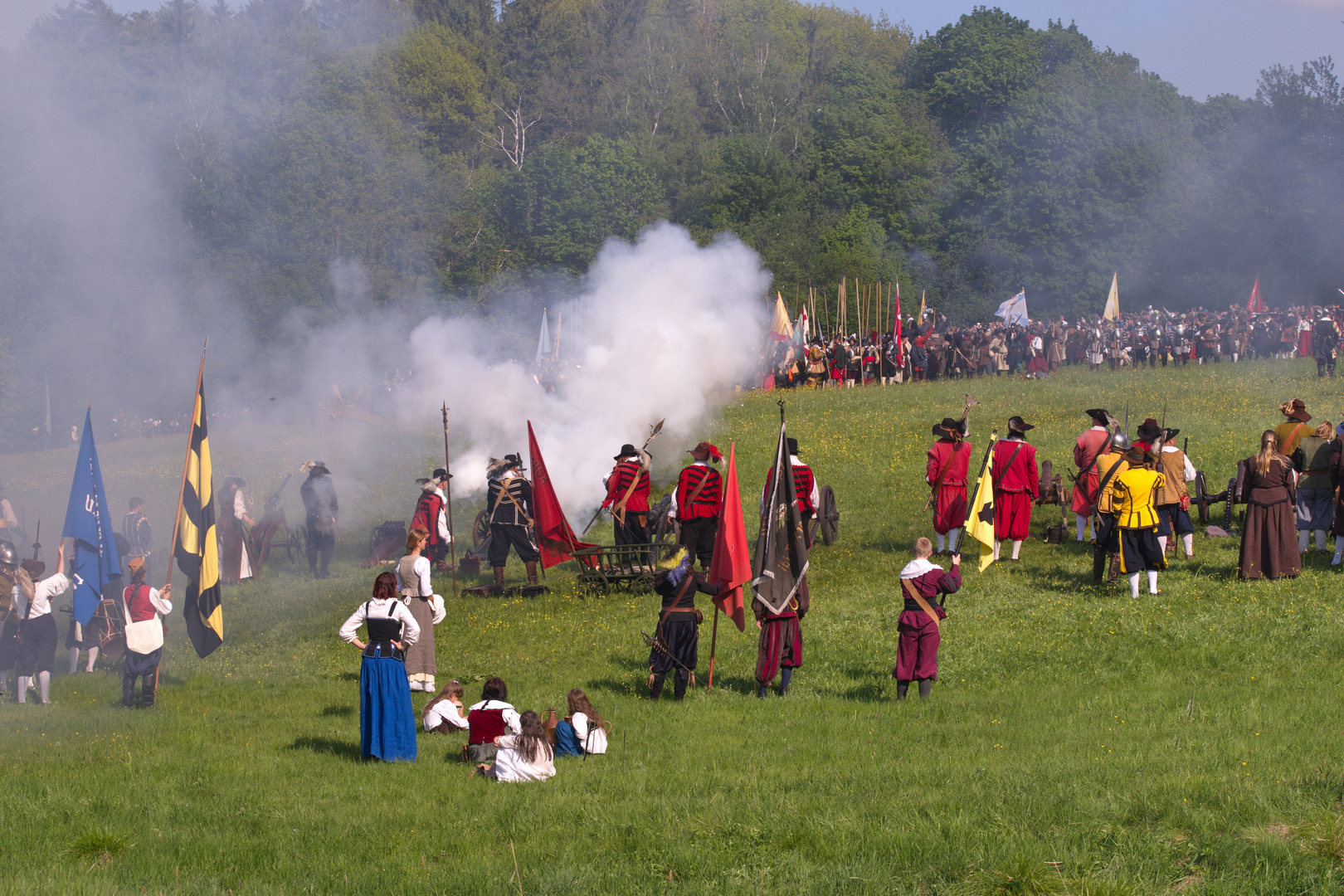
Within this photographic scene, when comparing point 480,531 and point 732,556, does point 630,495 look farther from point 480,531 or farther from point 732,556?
point 732,556

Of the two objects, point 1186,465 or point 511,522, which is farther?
point 511,522

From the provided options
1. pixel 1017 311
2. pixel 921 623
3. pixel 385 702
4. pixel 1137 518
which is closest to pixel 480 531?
pixel 1137 518

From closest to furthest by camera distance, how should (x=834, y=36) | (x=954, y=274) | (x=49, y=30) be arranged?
(x=49, y=30)
(x=954, y=274)
(x=834, y=36)

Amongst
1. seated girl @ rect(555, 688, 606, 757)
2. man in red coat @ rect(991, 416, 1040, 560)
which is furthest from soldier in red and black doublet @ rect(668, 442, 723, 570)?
seated girl @ rect(555, 688, 606, 757)

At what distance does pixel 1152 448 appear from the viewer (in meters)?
15.9

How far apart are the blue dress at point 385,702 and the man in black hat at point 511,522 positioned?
761 centimetres

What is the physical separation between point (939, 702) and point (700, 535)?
562 centimetres

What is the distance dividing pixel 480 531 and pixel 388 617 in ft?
37.2

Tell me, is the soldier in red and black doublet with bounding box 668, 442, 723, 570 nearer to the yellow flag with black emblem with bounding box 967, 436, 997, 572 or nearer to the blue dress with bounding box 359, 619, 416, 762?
the yellow flag with black emblem with bounding box 967, 436, 997, 572

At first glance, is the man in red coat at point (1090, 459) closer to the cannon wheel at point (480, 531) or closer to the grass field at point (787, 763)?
the grass field at point (787, 763)

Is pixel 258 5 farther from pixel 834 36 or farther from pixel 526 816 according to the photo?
pixel 834 36

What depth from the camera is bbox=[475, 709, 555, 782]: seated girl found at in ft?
30.4

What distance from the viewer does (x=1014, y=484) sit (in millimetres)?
16438

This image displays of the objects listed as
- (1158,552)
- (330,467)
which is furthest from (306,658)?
(330,467)
